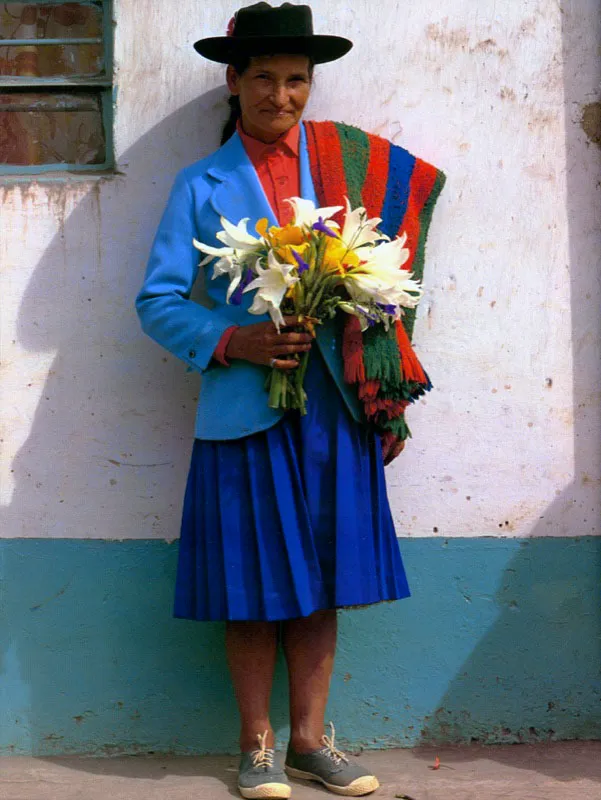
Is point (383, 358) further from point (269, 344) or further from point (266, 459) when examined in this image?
point (266, 459)

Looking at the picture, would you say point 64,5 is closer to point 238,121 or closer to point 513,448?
point 238,121

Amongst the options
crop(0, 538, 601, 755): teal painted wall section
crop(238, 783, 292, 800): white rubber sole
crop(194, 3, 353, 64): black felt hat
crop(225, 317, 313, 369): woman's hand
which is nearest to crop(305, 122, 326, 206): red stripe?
crop(194, 3, 353, 64): black felt hat

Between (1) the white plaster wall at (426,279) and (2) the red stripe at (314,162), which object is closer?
(2) the red stripe at (314,162)

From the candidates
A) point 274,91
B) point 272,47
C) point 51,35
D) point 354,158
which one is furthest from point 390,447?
point 51,35

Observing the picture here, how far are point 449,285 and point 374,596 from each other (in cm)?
108

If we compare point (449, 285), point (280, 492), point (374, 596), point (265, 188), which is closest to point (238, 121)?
point (265, 188)

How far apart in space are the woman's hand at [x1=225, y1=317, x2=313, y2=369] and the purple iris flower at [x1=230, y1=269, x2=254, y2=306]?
0.31 ft

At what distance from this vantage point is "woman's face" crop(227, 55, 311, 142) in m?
3.49

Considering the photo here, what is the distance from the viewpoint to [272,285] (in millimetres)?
3232

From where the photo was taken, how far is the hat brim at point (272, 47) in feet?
11.3

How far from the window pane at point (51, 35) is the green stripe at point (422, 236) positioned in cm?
116

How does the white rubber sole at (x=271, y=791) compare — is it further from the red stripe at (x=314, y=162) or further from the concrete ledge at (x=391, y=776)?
the red stripe at (x=314, y=162)

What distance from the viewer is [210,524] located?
11.5 ft

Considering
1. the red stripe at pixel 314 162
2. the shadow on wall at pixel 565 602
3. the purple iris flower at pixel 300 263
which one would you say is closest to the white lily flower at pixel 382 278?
the purple iris flower at pixel 300 263
